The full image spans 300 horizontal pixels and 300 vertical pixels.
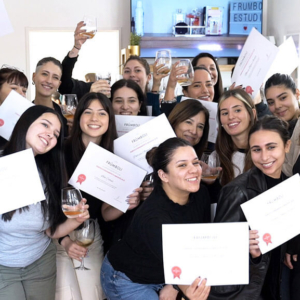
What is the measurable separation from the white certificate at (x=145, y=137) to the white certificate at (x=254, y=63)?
717mm

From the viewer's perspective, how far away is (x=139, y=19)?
6.18 m

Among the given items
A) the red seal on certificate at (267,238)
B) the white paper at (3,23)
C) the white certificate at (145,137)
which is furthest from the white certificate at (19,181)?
the white paper at (3,23)

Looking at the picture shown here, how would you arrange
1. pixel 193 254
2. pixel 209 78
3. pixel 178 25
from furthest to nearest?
pixel 178 25 → pixel 209 78 → pixel 193 254

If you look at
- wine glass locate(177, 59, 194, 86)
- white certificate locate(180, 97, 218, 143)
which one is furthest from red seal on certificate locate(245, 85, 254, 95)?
wine glass locate(177, 59, 194, 86)

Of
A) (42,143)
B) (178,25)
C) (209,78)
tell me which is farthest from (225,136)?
(178,25)

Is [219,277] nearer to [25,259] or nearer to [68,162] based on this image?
[25,259]

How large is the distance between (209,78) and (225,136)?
2.38 feet

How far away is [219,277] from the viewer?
1.72m

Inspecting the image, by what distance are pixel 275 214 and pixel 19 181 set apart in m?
1.07

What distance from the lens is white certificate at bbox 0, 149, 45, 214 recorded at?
1.98 metres

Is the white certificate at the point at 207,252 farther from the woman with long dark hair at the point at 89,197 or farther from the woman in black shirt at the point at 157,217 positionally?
the woman with long dark hair at the point at 89,197

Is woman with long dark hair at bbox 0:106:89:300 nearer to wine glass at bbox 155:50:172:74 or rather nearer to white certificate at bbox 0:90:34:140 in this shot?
white certificate at bbox 0:90:34:140

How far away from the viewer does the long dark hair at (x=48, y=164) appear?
211 centimetres

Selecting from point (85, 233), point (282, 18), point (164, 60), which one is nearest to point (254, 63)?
point (164, 60)
